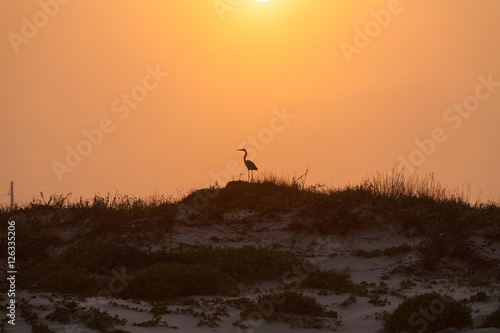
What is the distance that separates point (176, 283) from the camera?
1280cm

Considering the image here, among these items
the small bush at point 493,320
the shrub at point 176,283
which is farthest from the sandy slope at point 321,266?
the shrub at point 176,283

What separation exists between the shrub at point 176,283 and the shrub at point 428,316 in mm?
4288

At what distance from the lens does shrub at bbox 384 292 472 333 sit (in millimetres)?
9586

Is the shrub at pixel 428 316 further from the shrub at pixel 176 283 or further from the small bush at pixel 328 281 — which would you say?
the shrub at pixel 176 283

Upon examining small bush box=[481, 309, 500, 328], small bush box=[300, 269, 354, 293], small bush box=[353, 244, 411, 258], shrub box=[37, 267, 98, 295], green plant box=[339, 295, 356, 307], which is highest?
small bush box=[353, 244, 411, 258]

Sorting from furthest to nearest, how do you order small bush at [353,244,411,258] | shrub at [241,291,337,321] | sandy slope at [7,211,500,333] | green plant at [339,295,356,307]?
small bush at [353,244,411,258] < green plant at [339,295,356,307] < shrub at [241,291,337,321] < sandy slope at [7,211,500,333]

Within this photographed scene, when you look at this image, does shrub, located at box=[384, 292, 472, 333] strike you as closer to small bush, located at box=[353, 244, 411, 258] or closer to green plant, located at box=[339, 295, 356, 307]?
green plant, located at box=[339, 295, 356, 307]

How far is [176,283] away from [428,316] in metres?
5.30

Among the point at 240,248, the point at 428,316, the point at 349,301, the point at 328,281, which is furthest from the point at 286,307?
the point at 240,248

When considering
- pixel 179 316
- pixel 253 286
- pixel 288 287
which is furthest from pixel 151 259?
pixel 179 316

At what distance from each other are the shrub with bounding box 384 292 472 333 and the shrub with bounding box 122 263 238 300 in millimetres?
4288

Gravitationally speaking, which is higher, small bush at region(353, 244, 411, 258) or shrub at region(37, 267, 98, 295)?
small bush at region(353, 244, 411, 258)

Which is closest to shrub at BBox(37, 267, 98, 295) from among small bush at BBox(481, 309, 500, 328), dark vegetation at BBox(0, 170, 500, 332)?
dark vegetation at BBox(0, 170, 500, 332)

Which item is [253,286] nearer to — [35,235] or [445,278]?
[445,278]
